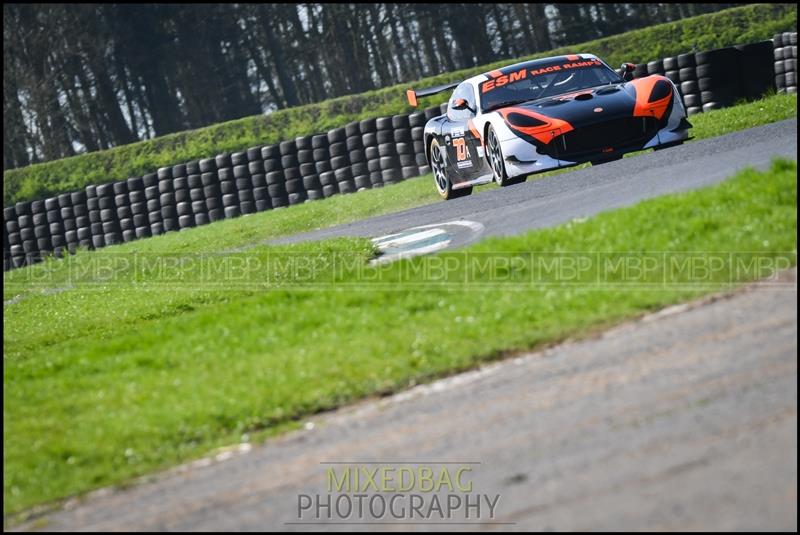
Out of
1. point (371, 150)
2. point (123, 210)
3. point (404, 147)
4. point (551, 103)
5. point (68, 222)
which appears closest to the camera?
point (551, 103)

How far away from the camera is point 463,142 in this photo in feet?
43.9

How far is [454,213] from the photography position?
12.6m

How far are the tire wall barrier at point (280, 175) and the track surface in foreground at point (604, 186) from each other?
4745mm

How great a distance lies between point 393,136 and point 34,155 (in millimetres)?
33450

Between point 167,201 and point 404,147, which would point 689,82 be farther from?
point 167,201

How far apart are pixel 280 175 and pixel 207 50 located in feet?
116

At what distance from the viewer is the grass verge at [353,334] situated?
6.04m

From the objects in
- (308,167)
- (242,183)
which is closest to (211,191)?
(242,183)

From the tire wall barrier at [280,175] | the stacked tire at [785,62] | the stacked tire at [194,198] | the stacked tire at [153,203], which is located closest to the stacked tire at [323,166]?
the tire wall barrier at [280,175]

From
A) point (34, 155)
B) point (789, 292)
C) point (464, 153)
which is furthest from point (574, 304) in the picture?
point (34, 155)

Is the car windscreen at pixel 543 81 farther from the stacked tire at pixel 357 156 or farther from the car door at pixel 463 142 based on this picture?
the stacked tire at pixel 357 156

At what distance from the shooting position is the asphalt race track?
3.98 m

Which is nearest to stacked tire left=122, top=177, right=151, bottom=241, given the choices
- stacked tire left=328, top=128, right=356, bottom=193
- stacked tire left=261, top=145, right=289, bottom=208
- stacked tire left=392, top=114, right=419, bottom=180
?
stacked tire left=261, top=145, right=289, bottom=208

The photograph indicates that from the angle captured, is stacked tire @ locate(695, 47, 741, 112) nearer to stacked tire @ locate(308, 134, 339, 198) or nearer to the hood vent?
the hood vent
